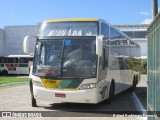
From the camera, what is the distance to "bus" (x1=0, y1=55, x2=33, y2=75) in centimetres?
5084

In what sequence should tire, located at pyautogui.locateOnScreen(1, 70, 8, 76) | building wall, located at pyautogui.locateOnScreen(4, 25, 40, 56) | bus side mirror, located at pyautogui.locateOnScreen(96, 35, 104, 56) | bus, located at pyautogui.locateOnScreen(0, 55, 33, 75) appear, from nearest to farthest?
1. bus side mirror, located at pyautogui.locateOnScreen(96, 35, 104, 56)
2. tire, located at pyautogui.locateOnScreen(1, 70, 8, 76)
3. bus, located at pyautogui.locateOnScreen(0, 55, 33, 75)
4. building wall, located at pyautogui.locateOnScreen(4, 25, 40, 56)

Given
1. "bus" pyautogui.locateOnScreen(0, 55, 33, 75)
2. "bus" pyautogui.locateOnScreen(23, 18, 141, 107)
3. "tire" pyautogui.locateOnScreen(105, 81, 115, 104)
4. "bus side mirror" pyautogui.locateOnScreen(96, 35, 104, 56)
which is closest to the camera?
"bus side mirror" pyautogui.locateOnScreen(96, 35, 104, 56)

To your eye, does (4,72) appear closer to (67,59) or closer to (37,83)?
Result: (37,83)

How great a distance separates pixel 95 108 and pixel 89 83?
1.61m

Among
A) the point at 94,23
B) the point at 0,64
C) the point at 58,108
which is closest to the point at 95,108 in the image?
the point at 58,108

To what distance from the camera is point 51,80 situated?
1279cm

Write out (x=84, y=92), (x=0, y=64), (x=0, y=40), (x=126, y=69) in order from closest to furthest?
(x=84, y=92), (x=126, y=69), (x=0, y=64), (x=0, y=40)

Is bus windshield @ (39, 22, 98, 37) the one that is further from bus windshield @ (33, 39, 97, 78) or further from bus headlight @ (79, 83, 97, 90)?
bus headlight @ (79, 83, 97, 90)

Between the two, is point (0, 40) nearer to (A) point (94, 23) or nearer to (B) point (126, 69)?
(B) point (126, 69)

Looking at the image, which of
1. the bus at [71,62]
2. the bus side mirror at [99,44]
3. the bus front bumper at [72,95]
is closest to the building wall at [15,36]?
the bus at [71,62]

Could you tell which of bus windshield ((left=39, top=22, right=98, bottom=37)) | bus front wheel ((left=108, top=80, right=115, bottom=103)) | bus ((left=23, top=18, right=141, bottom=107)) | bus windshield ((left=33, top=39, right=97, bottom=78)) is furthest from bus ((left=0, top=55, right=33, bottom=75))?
bus windshield ((left=33, top=39, right=97, bottom=78))

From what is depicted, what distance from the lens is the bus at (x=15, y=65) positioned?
2002 inches

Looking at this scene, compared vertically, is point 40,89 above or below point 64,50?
below

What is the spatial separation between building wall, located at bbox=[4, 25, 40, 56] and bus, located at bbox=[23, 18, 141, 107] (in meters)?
46.8
